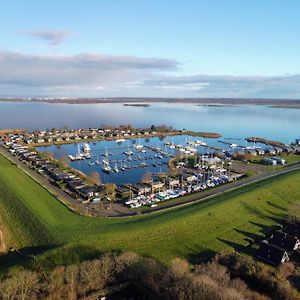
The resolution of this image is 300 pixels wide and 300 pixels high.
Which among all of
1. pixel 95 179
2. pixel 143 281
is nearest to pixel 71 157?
pixel 95 179

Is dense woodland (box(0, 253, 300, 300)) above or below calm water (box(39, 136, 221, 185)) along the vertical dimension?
below

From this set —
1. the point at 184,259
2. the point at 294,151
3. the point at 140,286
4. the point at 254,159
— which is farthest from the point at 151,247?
the point at 294,151

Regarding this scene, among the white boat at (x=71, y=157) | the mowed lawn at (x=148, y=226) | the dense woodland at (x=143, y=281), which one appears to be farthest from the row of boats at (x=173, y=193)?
the white boat at (x=71, y=157)

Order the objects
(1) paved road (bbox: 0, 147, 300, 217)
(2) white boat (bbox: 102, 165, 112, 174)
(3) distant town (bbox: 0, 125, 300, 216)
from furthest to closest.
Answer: (2) white boat (bbox: 102, 165, 112, 174) → (3) distant town (bbox: 0, 125, 300, 216) → (1) paved road (bbox: 0, 147, 300, 217)

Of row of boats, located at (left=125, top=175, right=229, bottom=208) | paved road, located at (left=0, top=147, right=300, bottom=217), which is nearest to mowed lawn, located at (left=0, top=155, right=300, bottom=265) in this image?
paved road, located at (left=0, top=147, right=300, bottom=217)

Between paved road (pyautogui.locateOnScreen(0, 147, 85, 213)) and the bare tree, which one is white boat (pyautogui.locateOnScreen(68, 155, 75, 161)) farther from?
the bare tree

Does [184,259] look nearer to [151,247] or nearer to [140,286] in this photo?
[151,247]

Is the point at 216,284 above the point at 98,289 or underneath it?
above

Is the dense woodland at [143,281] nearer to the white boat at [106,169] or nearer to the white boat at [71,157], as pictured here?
the white boat at [106,169]
